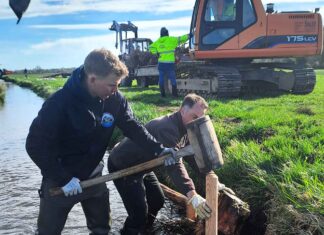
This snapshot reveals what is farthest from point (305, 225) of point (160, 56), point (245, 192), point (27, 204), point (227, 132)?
point (160, 56)

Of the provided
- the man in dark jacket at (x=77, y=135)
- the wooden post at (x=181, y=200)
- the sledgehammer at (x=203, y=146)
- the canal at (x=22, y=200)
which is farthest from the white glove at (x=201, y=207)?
the canal at (x=22, y=200)

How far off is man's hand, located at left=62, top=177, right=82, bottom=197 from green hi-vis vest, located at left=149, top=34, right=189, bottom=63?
32.5ft

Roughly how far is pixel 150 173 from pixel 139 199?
392 millimetres

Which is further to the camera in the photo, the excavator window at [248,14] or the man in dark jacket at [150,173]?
the excavator window at [248,14]

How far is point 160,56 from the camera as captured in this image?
13.5 meters

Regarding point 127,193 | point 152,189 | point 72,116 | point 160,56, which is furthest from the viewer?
point 160,56

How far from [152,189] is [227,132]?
2.14 meters

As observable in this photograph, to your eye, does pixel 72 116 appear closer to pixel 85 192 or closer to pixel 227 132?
pixel 85 192

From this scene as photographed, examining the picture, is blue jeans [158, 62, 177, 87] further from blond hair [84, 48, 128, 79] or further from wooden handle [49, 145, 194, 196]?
blond hair [84, 48, 128, 79]

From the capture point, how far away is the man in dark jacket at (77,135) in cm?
345

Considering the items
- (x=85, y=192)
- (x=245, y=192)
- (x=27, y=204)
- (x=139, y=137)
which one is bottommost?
(x=27, y=204)

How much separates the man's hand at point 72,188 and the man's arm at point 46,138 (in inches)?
4.3

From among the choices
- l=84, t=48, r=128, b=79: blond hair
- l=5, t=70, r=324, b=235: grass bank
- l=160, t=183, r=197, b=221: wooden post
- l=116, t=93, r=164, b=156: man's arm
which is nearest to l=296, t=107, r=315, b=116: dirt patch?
l=5, t=70, r=324, b=235: grass bank

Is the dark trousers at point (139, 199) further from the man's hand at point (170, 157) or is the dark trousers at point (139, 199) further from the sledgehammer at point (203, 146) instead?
the sledgehammer at point (203, 146)
